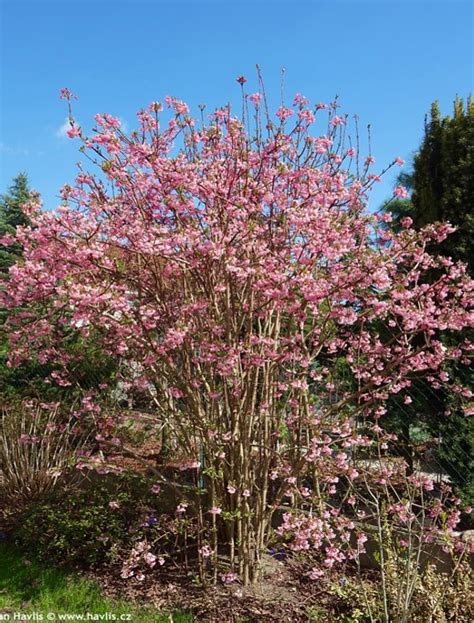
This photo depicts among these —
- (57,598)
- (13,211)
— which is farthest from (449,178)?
(13,211)

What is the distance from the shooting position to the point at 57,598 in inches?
128

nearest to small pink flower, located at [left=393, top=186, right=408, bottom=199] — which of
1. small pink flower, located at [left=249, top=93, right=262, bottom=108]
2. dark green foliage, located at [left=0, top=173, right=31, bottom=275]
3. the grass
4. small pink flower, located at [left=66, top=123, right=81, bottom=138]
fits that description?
small pink flower, located at [left=249, top=93, right=262, bottom=108]

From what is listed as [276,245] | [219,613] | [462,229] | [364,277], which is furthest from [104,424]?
[462,229]

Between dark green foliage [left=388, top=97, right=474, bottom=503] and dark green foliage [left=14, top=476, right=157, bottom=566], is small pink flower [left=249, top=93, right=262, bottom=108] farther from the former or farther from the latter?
dark green foliage [left=14, top=476, right=157, bottom=566]

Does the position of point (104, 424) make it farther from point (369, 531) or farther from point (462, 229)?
point (462, 229)

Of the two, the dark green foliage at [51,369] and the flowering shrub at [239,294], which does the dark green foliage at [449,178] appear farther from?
the dark green foliage at [51,369]

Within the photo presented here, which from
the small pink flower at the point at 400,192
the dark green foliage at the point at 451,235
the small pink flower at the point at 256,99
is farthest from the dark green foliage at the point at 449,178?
the small pink flower at the point at 256,99

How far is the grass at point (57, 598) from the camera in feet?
9.89

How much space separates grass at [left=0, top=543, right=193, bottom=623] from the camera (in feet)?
9.89

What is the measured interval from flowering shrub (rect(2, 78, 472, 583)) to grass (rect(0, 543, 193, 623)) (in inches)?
19.8

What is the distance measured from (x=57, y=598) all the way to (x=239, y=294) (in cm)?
222

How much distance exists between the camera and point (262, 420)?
3559 millimetres

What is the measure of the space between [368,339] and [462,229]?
45.0 inches

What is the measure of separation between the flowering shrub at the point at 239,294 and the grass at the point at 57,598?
0.50 m
